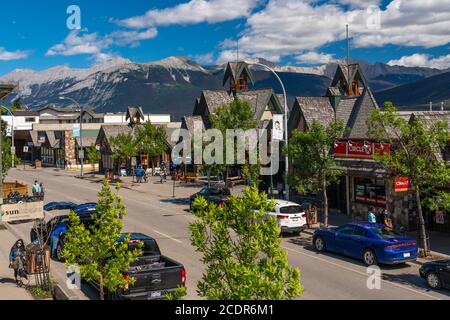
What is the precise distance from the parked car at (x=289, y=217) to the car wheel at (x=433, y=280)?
840 cm

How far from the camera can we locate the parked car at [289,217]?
23188mm

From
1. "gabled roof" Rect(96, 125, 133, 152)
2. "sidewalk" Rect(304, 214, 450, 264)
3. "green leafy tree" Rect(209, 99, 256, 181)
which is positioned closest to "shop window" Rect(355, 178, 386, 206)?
"sidewalk" Rect(304, 214, 450, 264)

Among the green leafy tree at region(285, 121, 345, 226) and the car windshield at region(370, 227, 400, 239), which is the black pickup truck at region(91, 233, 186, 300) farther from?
the green leafy tree at region(285, 121, 345, 226)

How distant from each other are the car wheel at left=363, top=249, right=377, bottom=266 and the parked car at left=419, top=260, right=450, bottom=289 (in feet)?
7.45

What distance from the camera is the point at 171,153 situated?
200ft

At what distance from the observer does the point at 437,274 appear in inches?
598

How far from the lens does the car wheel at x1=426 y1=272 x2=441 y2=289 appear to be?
1519cm

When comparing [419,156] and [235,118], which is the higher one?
[235,118]

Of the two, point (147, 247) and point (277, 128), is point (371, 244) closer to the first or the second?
point (147, 247)

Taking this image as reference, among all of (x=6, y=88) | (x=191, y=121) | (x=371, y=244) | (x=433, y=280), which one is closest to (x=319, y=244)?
(x=371, y=244)

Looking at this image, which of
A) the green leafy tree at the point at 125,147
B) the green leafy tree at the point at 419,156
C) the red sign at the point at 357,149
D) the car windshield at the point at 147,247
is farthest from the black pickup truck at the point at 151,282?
the green leafy tree at the point at 125,147

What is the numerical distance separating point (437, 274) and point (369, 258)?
3150 mm

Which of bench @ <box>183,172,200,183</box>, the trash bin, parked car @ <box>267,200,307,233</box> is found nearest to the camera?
the trash bin
